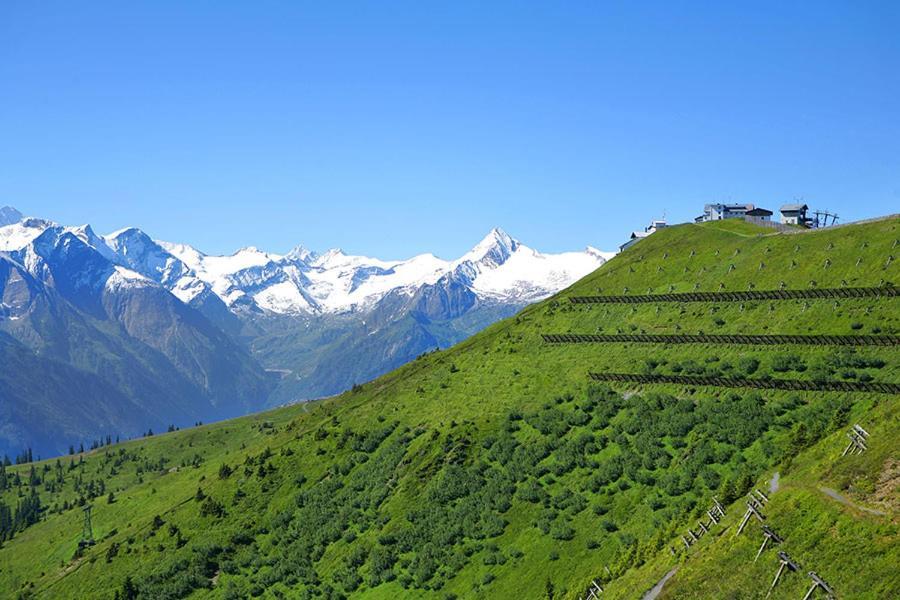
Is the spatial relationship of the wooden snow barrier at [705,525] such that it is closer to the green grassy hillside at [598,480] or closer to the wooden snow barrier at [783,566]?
the green grassy hillside at [598,480]

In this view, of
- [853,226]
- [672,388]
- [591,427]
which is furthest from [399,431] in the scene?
[853,226]

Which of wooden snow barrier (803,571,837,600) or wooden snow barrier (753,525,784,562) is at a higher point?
wooden snow barrier (753,525,784,562)

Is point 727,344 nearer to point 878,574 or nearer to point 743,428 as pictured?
point 743,428

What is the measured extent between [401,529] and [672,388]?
182 ft

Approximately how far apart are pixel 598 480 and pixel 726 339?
48.1 meters

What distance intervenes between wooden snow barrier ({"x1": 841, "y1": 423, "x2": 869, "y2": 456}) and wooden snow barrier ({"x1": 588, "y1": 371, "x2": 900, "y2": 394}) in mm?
43023

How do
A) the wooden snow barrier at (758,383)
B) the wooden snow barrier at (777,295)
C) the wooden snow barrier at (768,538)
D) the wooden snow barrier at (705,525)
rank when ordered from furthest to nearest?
the wooden snow barrier at (777,295) → the wooden snow barrier at (758,383) → the wooden snow barrier at (705,525) → the wooden snow barrier at (768,538)

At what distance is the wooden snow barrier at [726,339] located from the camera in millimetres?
139125

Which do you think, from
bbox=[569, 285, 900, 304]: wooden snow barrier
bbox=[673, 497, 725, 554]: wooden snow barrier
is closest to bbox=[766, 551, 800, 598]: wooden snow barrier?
bbox=[673, 497, 725, 554]: wooden snow barrier

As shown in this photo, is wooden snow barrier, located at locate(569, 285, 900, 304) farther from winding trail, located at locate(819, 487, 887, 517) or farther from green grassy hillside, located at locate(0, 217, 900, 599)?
winding trail, located at locate(819, 487, 887, 517)

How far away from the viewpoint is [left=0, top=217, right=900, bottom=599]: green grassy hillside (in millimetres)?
76562

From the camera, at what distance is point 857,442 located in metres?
83.1

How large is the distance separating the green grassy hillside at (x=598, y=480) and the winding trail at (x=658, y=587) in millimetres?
1146

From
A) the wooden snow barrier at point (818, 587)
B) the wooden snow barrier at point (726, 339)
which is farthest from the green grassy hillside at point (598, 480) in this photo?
the wooden snow barrier at point (726, 339)
